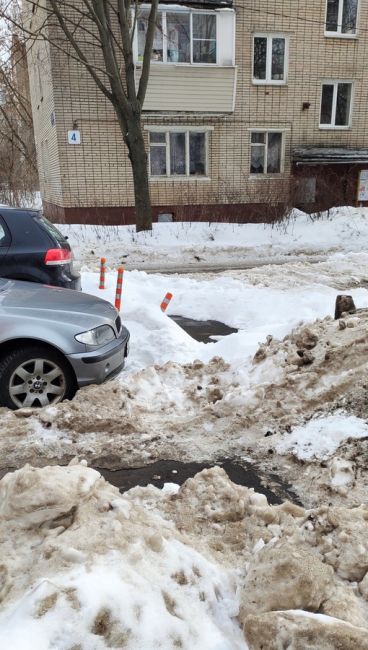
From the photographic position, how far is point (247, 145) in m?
18.5

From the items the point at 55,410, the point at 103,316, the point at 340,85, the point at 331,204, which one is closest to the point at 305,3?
the point at 340,85

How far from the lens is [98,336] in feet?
15.5

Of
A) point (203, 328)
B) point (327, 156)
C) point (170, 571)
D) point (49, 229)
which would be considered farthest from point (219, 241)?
point (170, 571)

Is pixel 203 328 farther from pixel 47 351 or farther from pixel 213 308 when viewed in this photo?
pixel 47 351

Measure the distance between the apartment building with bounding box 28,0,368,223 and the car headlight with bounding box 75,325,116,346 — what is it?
13.7m

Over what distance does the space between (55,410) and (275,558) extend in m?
2.55

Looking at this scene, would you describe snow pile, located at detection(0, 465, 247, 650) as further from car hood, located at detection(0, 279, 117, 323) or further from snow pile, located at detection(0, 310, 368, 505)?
car hood, located at detection(0, 279, 117, 323)

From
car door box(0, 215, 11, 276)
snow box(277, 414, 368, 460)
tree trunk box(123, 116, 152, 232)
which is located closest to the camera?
snow box(277, 414, 368, 460)

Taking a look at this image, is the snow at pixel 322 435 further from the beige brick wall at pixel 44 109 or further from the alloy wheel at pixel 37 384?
the beige brick wall at pixel 44 109

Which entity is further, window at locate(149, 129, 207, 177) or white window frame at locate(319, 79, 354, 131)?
white window frame at locate(319, 79, 354, 131)

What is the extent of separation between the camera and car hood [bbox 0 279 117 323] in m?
4.59

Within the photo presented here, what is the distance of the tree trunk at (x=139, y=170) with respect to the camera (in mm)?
14500

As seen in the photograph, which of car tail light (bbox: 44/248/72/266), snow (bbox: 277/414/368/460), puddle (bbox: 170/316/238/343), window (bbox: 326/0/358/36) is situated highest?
window (bbox: 326/0/358/36)

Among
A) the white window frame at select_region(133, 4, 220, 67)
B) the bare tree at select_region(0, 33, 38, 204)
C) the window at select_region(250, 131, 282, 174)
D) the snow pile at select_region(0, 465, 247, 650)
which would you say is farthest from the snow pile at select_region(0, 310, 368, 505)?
the bare tree at select_region(0, 33, 38, 204)
